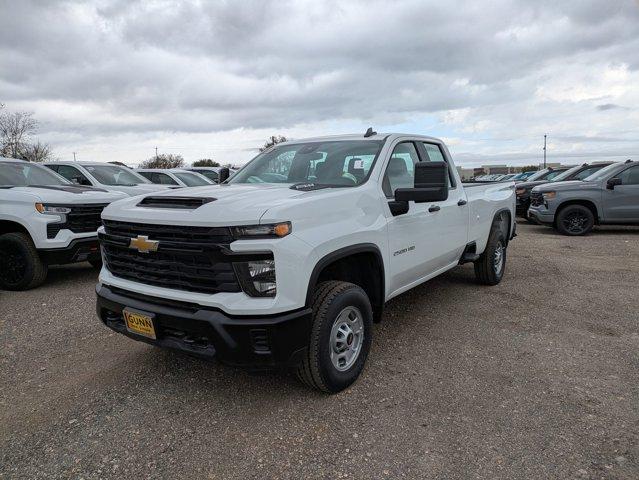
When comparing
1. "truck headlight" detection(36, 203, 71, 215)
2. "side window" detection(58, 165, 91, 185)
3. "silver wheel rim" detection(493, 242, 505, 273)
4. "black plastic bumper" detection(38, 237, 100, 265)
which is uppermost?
"side window" detection(58, 165, 91, 185)

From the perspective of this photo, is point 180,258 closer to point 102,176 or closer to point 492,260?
point 492,260

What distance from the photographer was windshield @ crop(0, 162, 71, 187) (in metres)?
6.75

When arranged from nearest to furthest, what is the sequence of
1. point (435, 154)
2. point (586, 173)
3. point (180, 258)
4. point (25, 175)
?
point (180, 258) < point (435, 154) < point (25, 175) < point (586, 173)

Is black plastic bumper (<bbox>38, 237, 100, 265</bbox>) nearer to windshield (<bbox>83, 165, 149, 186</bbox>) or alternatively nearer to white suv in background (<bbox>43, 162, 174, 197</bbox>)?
white suv in background (<bbox>43, 162, 174, 197</bbox>)

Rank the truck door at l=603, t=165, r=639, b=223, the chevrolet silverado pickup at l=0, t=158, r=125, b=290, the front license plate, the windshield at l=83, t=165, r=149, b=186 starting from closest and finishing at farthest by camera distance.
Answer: the front license plate, the chevrolet silverado pickup at l=0, t=158, r=125, b=290, the windshield at l=83, t=165, r=149, b=186, the truck door at l=603, t=165, r=639, b=223

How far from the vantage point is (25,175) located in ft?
23.1

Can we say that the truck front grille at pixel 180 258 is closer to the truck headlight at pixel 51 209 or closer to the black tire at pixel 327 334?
the black tire at pixel 327 334

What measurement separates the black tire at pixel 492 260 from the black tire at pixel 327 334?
320 cm

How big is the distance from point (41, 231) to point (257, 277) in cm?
445

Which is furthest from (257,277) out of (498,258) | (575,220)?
(575,220)

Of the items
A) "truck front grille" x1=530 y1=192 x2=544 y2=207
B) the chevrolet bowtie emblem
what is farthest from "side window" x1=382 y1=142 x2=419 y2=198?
"truck front grille" x1=530 y1=192 x2=544 y2=207

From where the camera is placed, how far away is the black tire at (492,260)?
6039 mm

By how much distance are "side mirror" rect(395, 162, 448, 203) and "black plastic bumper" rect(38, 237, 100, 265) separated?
4485mm

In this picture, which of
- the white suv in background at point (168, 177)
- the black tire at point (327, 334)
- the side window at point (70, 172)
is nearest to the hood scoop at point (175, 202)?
the black tire at point (327, 334)
